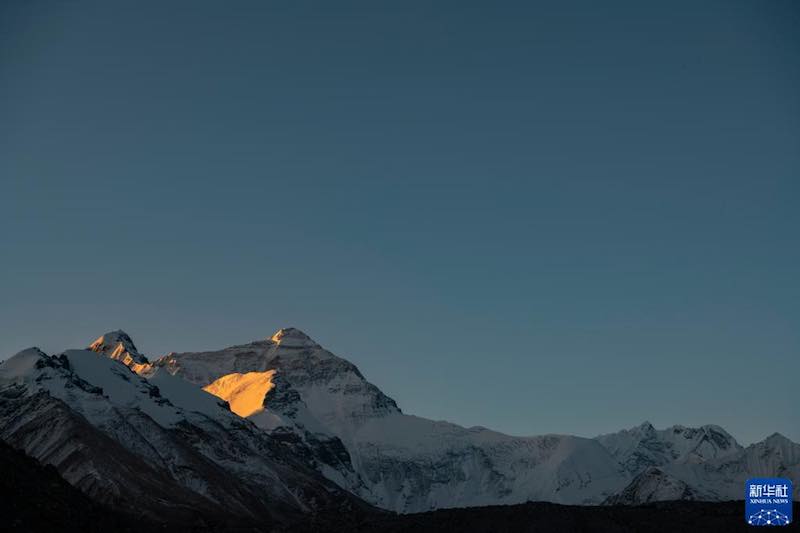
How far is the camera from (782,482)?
199m

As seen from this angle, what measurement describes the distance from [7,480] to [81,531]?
641 inches

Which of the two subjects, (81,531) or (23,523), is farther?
(81,531)

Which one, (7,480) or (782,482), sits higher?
(782,482)

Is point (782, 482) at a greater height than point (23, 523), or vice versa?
point (782, 482)

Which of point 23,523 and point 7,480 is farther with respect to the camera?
point 7,480

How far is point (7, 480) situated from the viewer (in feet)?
645

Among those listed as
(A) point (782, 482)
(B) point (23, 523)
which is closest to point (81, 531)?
(B) point (23, 523)

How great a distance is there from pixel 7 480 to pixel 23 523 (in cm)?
1774

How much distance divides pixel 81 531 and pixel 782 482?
12591cm

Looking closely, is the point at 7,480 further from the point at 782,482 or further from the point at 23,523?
the point at 782,482

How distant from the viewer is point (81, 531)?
195000 mm

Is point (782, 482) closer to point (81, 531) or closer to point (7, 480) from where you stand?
point (81, 531)

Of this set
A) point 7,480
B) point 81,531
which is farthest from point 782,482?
point 7,480
